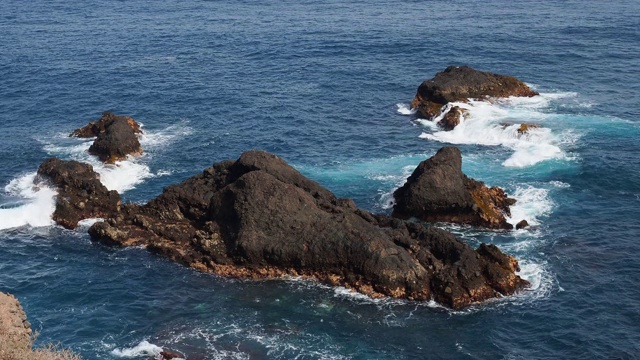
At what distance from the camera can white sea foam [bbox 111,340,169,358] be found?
2018 inches

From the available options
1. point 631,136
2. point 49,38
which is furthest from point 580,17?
point 49,38

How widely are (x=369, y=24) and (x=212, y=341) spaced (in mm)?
107299

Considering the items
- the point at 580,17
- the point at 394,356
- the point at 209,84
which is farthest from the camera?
the point at 580,17

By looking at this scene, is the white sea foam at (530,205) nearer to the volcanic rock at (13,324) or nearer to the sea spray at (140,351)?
the sea spray at (140,351)

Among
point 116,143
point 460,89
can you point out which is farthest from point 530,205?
point 116,143

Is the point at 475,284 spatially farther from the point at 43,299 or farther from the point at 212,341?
the point at 43,299

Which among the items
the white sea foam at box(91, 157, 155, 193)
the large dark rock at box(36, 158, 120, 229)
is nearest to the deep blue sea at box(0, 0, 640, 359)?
the white sea foam at box(91, 157, 155, 193)

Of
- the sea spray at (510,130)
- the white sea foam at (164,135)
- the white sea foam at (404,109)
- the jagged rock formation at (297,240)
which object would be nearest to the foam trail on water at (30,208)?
the jagged rock formation at (297,240)

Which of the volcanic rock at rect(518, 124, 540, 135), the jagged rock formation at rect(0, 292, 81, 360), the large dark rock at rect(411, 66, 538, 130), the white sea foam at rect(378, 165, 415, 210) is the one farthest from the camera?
the large dark rock at rect(411, 66, 538, 130)

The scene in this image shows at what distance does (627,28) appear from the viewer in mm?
137250

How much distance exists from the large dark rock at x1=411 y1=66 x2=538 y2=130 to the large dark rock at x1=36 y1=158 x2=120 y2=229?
47.0 m

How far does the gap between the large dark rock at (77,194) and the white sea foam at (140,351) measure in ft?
68.9

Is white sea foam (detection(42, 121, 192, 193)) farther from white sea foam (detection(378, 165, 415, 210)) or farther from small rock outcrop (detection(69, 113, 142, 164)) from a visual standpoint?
white sea foam (detection(378, 165, 415, 210))

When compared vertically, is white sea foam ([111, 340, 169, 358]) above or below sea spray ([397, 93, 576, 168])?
below
